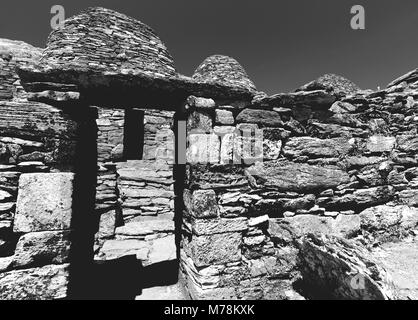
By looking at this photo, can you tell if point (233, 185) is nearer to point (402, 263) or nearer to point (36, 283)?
point (402, 263)

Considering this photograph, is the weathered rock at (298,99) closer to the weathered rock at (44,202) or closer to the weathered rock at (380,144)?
the weathered rock at (380,144)

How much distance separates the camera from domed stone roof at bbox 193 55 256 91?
13.0m

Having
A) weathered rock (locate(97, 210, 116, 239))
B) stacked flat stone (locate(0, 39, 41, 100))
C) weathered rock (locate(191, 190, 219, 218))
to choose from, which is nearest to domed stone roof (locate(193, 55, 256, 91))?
stacked flat stone (locate(0, 39, 41, 100))

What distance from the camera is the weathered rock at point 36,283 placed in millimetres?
1989

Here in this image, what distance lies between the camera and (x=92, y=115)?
2869 millimetres

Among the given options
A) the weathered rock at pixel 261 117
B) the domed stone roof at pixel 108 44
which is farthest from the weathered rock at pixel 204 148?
the domed stone roof at pixel 108 44

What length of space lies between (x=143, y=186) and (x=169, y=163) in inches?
44.5

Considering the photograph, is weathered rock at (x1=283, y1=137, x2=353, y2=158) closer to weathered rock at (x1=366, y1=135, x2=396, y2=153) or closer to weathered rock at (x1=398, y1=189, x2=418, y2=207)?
weathered rock at (x1=366, y1=135, x2=396, y2=153)

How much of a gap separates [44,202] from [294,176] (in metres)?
2.62

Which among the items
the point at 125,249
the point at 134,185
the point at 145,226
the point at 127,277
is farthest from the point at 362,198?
the point at 134,185

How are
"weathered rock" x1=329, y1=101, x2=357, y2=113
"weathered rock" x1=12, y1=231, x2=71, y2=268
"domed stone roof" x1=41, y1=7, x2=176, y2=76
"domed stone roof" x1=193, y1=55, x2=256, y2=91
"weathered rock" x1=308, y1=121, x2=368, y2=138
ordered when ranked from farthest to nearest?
"domed stone roof" x1=193, y1=55, x2=256, y2=91 < "domed stone roof" x1=41, y1=7, x2=176, y2=76 < "weathered rock" x1=329, y1=101, x2=357, y2=113 < "weathered rock" x1=308, y1=121, x2=368, y2=138 < "weathered rock" x1=12, y1=231, x2=71, y2=268

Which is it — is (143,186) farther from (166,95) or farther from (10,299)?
(10,299)

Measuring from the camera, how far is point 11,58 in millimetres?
8039

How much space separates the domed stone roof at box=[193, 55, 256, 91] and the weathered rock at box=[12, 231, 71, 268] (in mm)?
11864
